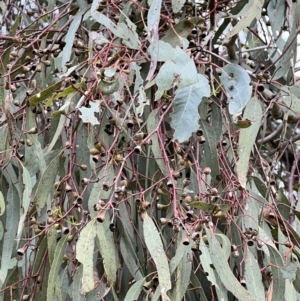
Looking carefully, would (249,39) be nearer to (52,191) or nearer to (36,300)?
(52,191)

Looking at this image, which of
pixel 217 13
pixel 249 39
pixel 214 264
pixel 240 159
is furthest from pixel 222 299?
pixel 249 39

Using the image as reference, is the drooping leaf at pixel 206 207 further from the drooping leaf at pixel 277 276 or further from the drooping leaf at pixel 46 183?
the drooping leaf at pixel 46 183

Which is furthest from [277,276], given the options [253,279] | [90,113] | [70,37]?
[70,37]

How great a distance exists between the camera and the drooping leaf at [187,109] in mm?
819

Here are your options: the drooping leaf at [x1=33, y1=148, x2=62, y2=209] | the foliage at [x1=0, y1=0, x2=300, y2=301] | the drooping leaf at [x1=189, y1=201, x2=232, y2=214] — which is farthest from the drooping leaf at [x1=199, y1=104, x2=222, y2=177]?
the drooping leaf at [x1=33, y1=148, x2=62, y2=209]

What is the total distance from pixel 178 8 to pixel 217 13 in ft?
0.80

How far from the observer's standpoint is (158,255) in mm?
824

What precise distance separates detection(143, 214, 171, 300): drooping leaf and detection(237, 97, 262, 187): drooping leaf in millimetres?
163

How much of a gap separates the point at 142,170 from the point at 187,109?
1.05 ft

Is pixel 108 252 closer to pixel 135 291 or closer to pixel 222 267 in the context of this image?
pixel 135 291

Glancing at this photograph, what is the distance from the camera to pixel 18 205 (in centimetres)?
108

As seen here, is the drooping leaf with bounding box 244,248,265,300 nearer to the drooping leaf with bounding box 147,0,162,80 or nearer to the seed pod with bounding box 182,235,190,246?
the seed pod with bounding box 182,235,190,246

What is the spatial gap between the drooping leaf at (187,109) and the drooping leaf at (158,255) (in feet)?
0.47

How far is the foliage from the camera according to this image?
85 cm
